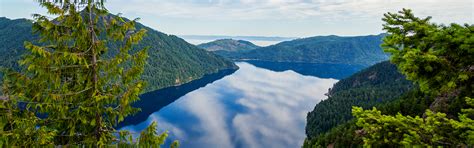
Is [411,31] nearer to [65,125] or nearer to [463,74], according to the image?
[463,74]

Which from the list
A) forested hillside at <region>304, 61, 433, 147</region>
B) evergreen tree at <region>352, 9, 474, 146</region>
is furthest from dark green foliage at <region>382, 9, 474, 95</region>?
forested hillside at <region>304, 61, 433, 147</region>

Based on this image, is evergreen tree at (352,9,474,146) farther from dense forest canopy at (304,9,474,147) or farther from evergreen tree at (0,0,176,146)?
evergreen tree at (0,0,176,146)

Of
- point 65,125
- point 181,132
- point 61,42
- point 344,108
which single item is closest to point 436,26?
point 61,42

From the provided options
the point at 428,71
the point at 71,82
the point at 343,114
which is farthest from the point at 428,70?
the point at 343,114

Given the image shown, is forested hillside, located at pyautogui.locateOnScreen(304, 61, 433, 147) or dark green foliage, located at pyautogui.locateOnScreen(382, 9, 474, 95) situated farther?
forested hillside, located at pyautogui.locateOnScreen(304, 61, 433, 147)

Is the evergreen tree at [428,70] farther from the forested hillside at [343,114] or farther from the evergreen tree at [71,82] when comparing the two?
the forested hillside at [343,114]

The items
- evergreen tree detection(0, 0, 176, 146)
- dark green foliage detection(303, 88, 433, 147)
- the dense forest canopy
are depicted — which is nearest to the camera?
the dense forest canopy

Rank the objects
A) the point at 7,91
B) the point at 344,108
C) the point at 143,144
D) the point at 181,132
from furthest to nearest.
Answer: the point at 344,108, the point at 181,132, the point at 143,144, the point at 7,91

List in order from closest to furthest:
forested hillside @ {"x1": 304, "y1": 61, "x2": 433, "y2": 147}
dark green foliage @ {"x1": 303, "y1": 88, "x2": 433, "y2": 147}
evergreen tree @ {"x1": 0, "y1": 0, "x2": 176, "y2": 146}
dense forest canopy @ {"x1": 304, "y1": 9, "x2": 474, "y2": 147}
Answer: dense forest canopy @ {"x1": 304, "y1": 9, "x2": 474, "y2": 147} < evergreen tree @ {"x1": 0, "y1": 0, "x2": 176, "y2": 146} < dark green foliage @ {"x1": 303, "y1": 88, "x2": 433, "y2": 147} < forested hillside @ {"x1": 304, "y1": 61, "x2": 433, "y2": 147}
